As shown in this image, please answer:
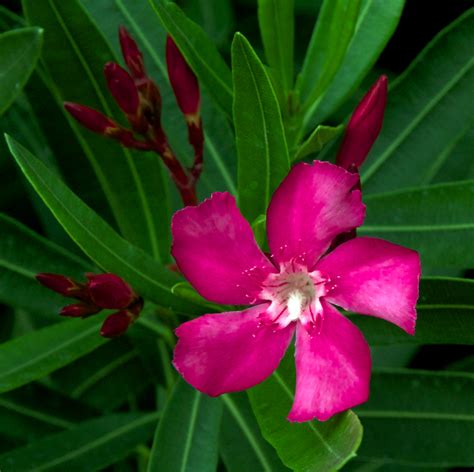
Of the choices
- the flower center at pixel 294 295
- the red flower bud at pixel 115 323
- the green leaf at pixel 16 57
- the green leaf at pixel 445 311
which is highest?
the green leaf at pixel 16 57

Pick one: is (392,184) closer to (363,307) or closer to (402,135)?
(402,135)

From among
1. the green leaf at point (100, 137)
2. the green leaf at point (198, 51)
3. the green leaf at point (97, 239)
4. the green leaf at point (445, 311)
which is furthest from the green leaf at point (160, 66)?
the green leaf at point (445, 311)

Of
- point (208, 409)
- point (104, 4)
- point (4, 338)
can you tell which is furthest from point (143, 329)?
point (104, 4)

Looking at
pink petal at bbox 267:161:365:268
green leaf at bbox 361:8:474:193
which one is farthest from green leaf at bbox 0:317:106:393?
green leaf at bbox 361:8:474:193

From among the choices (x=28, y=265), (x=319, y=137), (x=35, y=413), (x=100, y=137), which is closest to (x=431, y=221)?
(x=319, y=137)

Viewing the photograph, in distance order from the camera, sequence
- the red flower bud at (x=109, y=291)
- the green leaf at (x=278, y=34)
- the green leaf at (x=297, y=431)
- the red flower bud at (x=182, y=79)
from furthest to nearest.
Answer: the green leaf at (x=278, y=34) → the red flower bud at (x=182, y=79) → the red flower bud at (x=109, y=291) → the green leaf at (x=297, y=431)

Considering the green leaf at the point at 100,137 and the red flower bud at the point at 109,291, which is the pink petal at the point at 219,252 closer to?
the red flower bud at the point at 109,291

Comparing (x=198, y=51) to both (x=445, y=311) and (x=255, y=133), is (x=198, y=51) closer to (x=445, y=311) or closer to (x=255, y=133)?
(x=255, y=133)

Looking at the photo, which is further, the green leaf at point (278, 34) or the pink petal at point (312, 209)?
the green leaf at point (278, 34)
